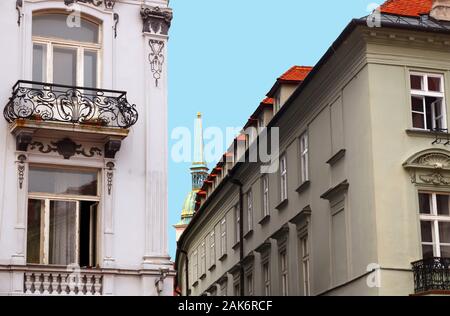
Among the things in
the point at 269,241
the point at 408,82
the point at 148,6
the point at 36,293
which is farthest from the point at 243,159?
the point at 36,293

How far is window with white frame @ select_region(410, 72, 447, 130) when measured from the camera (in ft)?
91.1

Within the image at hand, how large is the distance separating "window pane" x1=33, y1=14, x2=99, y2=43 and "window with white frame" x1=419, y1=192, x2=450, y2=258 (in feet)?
35.0

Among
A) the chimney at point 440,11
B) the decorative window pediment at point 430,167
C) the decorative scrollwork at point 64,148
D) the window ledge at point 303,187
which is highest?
the chimney at point 440,11

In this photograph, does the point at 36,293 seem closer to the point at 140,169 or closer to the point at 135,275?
the point at 135,275

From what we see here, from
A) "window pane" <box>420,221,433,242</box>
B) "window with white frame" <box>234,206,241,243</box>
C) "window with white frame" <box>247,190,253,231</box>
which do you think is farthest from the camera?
"window with white frame" <box>234,206,241,243</box>

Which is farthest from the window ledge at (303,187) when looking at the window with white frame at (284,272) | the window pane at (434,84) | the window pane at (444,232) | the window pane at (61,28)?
the window pane at (61,28)

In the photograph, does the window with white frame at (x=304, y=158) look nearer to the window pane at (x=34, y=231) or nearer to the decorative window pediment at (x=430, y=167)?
the decorative window pediment at (x=430, y=167)

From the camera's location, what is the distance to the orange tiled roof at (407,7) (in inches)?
1163

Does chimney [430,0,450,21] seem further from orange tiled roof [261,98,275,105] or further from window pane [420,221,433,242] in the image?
orange tiled roof [261,98,275,105]

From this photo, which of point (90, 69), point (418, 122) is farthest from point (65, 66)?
point (418, 122)

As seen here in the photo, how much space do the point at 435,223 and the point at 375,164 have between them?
246 cm

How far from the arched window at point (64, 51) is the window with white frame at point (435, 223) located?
10305 millimetres

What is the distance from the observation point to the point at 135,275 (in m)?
21.9

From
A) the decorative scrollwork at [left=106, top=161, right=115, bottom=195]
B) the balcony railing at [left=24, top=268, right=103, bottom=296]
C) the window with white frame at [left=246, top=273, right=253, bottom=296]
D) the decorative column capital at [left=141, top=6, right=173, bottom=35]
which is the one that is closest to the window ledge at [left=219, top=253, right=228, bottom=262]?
the window with white frame at [left=246, top=273, right=253, bottom=296]
